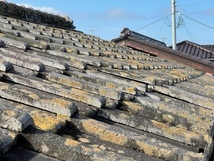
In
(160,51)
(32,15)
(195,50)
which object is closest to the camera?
(32,15)

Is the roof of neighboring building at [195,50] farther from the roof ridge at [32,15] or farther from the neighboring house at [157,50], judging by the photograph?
the roof ridge at [32,15]

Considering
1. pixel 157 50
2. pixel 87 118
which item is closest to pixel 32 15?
pixel 157 50

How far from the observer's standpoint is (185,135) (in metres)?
2.16

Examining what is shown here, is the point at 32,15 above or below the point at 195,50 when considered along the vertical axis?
above

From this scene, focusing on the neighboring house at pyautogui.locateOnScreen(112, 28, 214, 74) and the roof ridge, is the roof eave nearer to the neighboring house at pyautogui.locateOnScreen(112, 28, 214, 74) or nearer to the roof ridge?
the neighboring house at pyautogui.locateOnScreen(112, 28, 214, 74)

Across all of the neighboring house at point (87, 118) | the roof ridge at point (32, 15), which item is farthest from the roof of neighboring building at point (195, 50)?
the neighboring house at point (87, 118)

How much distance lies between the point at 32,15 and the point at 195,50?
29.8 ft

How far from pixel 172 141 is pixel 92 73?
1.35 meters

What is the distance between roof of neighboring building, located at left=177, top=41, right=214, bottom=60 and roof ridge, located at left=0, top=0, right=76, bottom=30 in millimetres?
6877

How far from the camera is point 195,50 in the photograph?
1458 cm

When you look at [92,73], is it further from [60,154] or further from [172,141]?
[60,154]

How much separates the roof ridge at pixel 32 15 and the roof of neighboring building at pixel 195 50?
6.88 meters

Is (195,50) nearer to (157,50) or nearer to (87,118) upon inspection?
(157,50)

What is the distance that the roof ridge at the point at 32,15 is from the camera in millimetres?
6621
